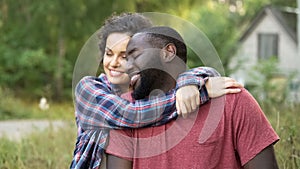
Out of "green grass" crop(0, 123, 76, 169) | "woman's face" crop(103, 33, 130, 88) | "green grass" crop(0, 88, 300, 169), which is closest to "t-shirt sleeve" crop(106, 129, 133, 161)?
"woman's face" crop(103, 33, 130, 88)

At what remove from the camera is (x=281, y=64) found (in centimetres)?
2555

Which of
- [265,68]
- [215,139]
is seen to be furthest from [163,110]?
[265,68]

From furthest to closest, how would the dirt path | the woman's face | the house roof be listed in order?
the house roof < the dirt path < the woman's face

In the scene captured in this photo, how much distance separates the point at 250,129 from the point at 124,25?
0.70m

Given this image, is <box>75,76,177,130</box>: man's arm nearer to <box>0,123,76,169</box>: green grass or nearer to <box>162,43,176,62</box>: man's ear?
<box>162,43,176,62</box>: man's ear

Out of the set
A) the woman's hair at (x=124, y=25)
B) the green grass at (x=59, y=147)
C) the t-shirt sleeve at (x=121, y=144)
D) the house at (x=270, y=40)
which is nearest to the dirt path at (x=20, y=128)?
the green grass at (x=59, y=147)

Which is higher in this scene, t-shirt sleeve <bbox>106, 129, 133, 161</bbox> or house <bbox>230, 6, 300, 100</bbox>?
house <bbox>230, 6, 300, 100</bbox>

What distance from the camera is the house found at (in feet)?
82.8

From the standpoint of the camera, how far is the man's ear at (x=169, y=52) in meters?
2.06

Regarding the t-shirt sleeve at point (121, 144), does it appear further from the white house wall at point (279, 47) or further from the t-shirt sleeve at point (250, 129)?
the white house wall at point (279, 47)

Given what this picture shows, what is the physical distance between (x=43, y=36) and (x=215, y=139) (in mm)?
19825

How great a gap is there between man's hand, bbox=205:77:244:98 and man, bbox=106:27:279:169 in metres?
0.02

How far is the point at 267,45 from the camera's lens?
2642 cm

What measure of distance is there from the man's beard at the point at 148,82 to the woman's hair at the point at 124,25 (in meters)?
0.33
